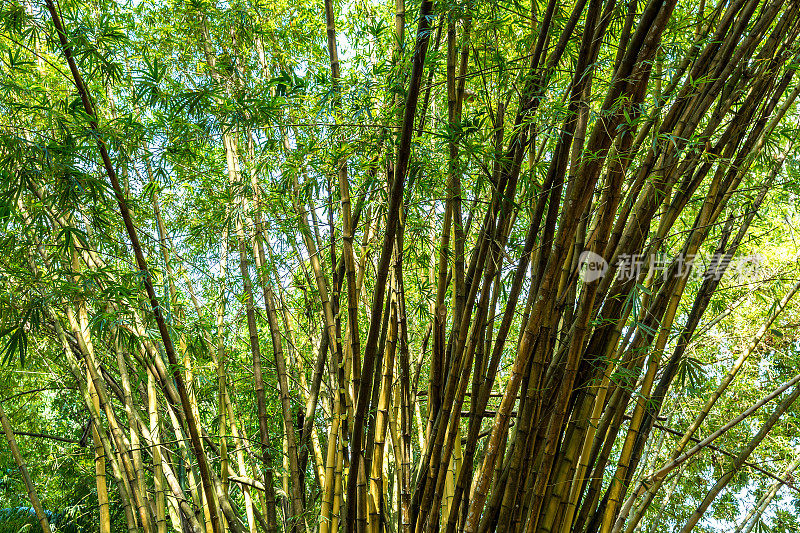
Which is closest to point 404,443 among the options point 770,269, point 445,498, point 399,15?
point 445,498

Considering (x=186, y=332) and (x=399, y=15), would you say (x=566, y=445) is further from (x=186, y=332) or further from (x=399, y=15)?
(x=186, y=332)

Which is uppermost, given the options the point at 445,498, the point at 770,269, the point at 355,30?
the point at 355,30

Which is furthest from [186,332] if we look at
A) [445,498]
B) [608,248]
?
[608,248]

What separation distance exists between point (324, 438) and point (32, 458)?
3463 mm

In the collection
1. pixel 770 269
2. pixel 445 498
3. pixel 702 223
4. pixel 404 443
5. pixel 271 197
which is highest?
pixel 770 269

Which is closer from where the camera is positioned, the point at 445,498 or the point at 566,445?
the point at 566,445

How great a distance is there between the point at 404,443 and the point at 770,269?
2.35 m

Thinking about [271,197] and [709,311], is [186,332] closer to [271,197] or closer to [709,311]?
[271,197]

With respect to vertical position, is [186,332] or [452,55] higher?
[452,55]

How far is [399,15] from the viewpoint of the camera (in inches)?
82.7

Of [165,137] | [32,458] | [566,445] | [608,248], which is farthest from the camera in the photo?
[32,458]

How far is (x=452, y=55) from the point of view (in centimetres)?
198

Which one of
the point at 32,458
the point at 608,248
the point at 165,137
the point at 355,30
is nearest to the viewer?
the point at 608,248

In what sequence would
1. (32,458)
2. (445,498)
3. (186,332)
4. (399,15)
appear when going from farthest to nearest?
1. (32,458)
2. (186,332)
3. (445,498)
4. (399,15)
